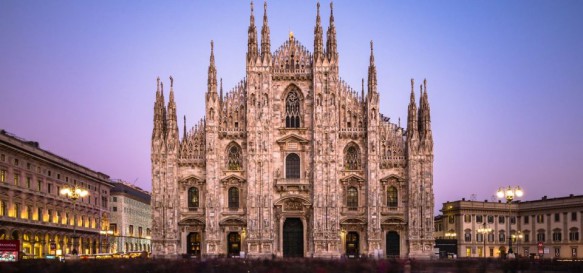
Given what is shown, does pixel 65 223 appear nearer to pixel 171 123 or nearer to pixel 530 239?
pixel 171 123

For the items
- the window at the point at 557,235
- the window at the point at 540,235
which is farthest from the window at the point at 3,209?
the window at the point at 540,235

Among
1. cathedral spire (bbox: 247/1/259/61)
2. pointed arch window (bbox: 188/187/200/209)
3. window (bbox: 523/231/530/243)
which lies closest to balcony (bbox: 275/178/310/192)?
pointed arch window (bbox: 188/187/200/209)

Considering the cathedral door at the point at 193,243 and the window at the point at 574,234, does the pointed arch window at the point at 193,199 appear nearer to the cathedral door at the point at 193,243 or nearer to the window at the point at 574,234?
the cathedral door at the point at 193,243

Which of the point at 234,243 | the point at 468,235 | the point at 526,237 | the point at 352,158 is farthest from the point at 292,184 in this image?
the point at 526,237

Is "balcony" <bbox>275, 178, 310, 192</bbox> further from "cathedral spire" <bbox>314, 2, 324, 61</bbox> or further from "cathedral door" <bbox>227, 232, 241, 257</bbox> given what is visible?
"cathedral spire" <bbox>314, 2, 324, 61</bbox>

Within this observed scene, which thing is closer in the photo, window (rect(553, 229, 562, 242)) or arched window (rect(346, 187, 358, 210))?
arched window (rect(346, 187, 358, 210))

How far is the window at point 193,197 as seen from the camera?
3221 inches

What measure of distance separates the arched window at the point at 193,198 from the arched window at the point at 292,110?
12.4m

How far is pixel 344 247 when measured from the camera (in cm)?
8138

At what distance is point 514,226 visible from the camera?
5285 inches

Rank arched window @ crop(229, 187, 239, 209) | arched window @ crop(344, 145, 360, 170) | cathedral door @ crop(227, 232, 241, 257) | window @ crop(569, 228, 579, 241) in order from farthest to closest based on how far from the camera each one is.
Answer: window @ crop(569, 228, 579, 241)
arched window @ crop(344, 145, 360, 170)
arched window @ crop(229, 187, 239, 209)
cathedral door @ crop(227, 232, 241, 257)

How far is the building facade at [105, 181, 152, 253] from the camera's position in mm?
132375

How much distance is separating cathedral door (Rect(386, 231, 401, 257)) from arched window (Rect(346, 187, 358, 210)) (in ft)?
16.2

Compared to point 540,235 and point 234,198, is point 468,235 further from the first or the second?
point 234,198
